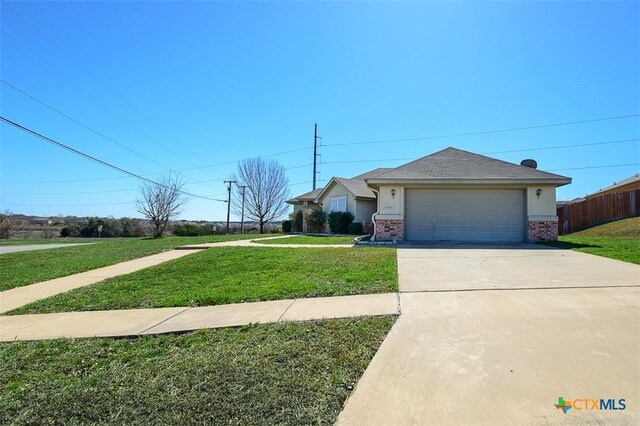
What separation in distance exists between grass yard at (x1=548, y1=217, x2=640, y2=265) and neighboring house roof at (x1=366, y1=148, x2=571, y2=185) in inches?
101

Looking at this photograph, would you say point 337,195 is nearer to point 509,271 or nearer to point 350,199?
point 350,199

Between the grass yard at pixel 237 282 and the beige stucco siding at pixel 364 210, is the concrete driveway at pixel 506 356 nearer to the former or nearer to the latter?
the grass yard at pixel 237 282

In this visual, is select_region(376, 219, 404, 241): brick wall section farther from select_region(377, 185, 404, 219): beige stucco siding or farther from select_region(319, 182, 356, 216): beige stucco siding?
select_region(319, 182, 356, 216): beige stucco siding

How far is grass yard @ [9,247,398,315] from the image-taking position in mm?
5742

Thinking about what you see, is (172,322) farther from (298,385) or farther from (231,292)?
(298,385)

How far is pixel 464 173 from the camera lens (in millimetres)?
13820

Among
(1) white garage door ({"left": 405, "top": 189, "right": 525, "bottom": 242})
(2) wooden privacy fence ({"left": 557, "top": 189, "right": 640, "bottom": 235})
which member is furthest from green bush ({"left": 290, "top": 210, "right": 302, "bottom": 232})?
(2) wooden privacy fence ({"left": 557, "top": 189, "right": 640, "bottom": 235})

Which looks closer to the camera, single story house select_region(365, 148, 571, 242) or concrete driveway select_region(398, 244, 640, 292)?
concrete driveway select_region(398, 244, 640, 292)

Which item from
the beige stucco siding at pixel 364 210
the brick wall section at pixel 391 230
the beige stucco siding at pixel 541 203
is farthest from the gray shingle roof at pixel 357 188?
the beige stucco siding at pixel 541 203

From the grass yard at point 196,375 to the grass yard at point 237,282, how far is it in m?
1.65

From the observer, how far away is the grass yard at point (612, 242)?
29.0 feet

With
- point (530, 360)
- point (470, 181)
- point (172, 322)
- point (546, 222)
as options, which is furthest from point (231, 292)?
point (546, 222)

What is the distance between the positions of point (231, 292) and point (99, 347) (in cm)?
239

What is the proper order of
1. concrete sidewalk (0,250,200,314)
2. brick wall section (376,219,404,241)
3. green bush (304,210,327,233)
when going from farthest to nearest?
1. green bush (304,210,327,233)
2. brick wall section (376,219,404,241)
3. concrete sidewalk (0,250,200,314)
